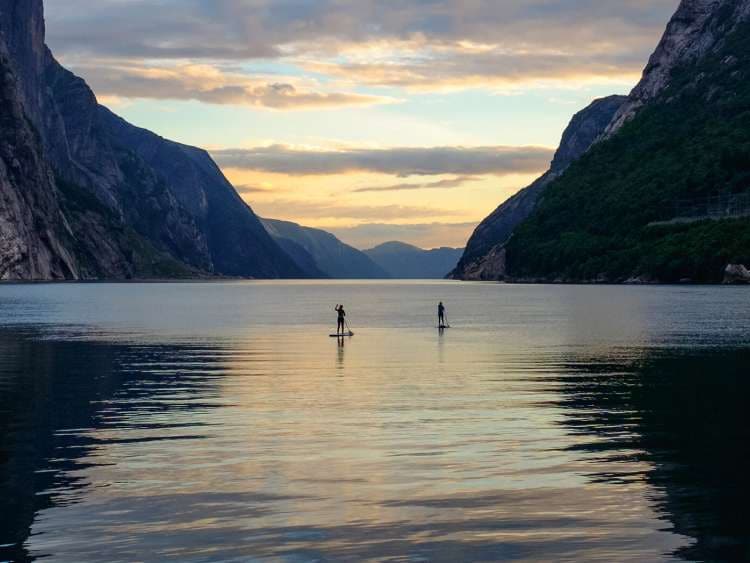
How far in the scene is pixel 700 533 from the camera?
19.8 metres

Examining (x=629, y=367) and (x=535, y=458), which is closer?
(x=535, y=458)

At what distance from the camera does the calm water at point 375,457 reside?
64.2ft

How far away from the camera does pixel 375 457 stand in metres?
28.1

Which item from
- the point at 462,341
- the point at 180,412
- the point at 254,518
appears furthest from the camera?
the point at 462,341

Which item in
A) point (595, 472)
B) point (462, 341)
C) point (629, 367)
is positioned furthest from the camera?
point (462, 341)

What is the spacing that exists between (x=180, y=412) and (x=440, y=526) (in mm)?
18690

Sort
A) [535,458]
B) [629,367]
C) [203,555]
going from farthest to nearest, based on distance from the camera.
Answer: [629,367] < [535,458] < [203,555]

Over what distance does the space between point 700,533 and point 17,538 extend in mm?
11488

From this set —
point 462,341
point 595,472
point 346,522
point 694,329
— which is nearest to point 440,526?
point 346,522

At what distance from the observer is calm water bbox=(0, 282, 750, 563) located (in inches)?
770

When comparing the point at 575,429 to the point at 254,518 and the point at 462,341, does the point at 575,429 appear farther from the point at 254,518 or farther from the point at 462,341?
the point at 462,341

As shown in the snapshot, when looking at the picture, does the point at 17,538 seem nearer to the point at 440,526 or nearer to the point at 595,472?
the point at 440,526

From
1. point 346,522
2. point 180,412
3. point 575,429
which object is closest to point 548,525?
point 346,522

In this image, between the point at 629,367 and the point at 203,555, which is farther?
the point at 629,367
